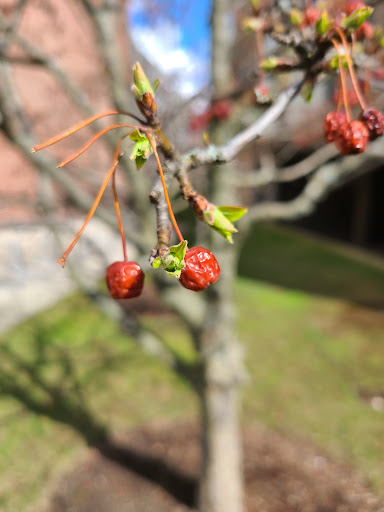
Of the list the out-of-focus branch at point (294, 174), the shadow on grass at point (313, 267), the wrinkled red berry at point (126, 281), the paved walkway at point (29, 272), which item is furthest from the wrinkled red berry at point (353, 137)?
the shadow on grass at point (313, 267)

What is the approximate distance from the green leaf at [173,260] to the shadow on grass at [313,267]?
7.37 meters

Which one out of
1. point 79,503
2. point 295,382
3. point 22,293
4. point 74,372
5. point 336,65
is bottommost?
point 79,503

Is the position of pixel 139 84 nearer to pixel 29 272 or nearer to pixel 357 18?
pixel 357 18

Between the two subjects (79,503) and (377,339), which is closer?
(79,503)

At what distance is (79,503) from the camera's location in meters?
3.37

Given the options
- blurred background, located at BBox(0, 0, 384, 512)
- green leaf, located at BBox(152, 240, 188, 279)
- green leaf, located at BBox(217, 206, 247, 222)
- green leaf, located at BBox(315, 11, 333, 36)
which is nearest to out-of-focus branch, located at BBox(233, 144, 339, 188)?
blurred background, located at BBox(0, 0, 384, 512)

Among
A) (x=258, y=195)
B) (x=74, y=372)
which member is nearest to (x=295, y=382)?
(x=74, y=372)

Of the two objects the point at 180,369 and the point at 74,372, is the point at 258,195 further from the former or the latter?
the point at 180,369

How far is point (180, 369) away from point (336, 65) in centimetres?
236

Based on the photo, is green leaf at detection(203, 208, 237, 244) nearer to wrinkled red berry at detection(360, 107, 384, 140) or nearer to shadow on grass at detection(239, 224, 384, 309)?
wrinkled red berry at detection(360, 107, 384, 140)

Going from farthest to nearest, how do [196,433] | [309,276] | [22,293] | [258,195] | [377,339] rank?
[258,195] → [309,276] → [22,293] → [377,339] → [196,433]

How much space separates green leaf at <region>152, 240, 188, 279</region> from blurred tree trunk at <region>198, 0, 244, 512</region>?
1.83 meters

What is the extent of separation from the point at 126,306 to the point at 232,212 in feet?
23.6

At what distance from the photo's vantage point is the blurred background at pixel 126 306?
2.77m
